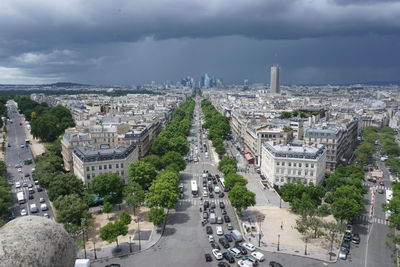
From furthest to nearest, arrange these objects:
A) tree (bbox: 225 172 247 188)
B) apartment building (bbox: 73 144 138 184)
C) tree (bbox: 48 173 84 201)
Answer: apartment building (bbox: 73 144 138 184), tree (bbox: 225 172 247 188), tree (bbox: 48 173 84 201)

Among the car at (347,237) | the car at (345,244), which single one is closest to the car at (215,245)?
the car at (345,244)

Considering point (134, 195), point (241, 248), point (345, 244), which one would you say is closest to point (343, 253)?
point (345, 244)

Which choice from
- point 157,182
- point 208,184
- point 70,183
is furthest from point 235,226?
point 70,183

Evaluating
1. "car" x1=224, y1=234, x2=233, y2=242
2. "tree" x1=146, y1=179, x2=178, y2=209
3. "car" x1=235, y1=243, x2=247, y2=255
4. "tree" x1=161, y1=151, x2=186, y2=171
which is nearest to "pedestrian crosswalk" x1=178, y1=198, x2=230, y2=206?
"tree" x1=146, y1=179, x2=178, y2=209

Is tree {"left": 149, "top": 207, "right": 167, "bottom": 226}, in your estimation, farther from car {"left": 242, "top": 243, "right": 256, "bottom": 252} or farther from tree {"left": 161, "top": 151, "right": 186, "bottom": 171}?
tree {"left": 161, "top": 151, "right": 186, "bottom": 171}

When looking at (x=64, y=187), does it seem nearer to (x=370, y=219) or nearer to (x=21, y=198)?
(x=21, y=198)

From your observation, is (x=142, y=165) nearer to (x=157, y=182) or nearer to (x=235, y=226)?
(x=157, y=182)
